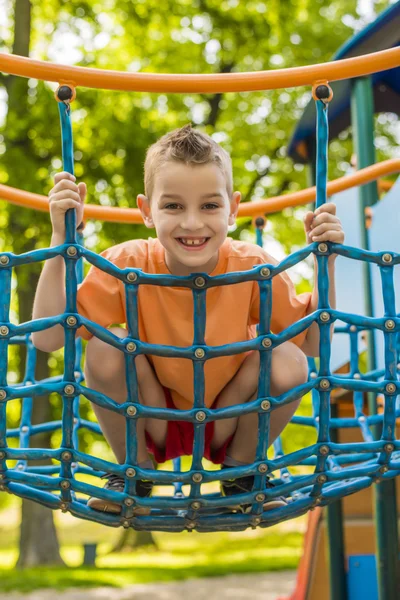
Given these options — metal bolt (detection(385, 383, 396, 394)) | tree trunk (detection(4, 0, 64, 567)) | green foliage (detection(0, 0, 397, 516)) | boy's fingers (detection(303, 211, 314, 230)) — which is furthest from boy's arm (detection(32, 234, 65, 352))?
green foliage (detection(0, 0, 397, 516))

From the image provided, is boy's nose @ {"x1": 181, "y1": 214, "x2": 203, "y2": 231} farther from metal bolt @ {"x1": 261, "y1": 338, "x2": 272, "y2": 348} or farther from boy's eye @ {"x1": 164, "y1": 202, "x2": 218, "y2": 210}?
metal bolt @ {"x1": 261, "y1": 338, "x2": 272, "y2": 348}

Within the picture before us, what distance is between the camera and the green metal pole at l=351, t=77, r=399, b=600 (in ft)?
7.25

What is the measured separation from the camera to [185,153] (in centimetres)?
143

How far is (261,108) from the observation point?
8617 mm

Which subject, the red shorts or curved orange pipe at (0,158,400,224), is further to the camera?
curved orange pipe at (0,158,400,224)

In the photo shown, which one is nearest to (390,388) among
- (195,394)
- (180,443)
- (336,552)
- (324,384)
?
(324,384)

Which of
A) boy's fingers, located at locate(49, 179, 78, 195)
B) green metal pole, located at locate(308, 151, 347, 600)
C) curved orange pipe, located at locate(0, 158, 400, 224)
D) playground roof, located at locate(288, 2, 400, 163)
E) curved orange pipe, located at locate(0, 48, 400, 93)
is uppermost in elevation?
playground roof, located at locate(288, 2, 400, 163)

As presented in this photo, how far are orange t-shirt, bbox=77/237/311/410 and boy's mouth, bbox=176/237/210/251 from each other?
12 centimetres

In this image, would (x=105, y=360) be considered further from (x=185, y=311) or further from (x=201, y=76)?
(x=201, y=76)

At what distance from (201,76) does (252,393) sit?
24.2 inches

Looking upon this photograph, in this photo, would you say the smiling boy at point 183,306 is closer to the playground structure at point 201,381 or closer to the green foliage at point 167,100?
the playground structure at point 201,381

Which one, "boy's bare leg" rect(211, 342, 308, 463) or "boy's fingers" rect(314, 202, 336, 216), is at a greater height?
"boy's fingers" rect(314, 202, 336, 216)

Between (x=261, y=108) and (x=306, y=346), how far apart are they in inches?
290

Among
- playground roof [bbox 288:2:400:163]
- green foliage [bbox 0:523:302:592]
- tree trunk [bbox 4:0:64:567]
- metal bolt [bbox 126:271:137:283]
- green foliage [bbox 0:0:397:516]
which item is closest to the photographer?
metal bolt [bbox 126:271:137:283]
